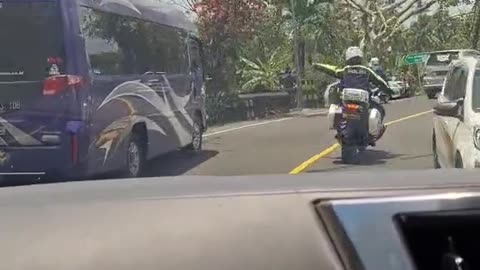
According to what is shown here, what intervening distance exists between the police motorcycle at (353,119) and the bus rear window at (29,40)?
4317mm

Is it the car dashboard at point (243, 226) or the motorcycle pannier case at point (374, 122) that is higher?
the car dashboard at point (243, 226)

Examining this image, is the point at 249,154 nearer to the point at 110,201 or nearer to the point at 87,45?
the point at 87,45

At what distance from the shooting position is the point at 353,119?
12.5m

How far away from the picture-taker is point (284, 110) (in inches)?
1211

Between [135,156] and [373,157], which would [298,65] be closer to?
[373,157]

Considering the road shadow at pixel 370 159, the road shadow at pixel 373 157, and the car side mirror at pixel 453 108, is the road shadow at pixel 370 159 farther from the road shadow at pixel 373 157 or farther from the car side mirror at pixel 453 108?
the car side mirror at pixel 453 108

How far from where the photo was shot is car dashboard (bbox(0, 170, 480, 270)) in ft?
7.70

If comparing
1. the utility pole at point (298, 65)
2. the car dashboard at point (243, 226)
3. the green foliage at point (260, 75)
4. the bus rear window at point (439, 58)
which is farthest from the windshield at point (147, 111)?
the bus rear window at point (439, 58)

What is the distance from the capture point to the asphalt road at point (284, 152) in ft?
43.4

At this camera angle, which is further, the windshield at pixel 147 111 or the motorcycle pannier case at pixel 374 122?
the motorcycle pannier case at pixel 374 122

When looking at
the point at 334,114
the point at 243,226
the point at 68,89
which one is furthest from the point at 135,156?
the point at 243,226

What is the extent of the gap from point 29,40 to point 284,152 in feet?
21.0

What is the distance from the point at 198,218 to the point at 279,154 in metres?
12.8

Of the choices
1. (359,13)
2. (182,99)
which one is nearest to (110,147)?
(182,99)
